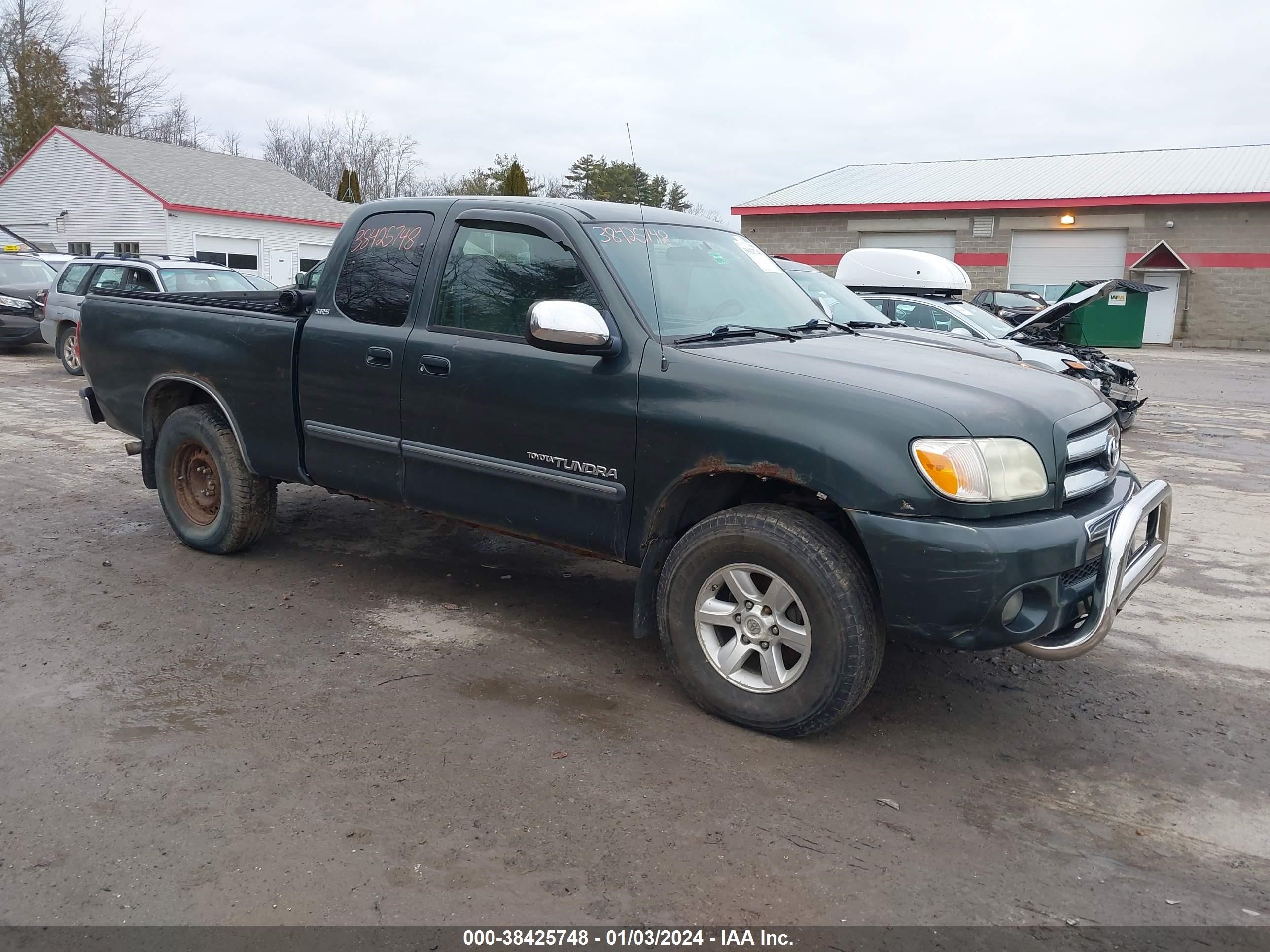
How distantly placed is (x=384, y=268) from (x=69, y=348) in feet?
40.2

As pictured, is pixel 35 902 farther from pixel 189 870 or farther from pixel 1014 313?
pixel 1014 313

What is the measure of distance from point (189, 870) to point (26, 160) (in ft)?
134

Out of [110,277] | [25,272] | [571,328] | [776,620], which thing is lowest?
[776,620]

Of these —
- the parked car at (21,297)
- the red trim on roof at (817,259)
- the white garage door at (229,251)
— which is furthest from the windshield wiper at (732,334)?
the red trim on roof at (817,259)

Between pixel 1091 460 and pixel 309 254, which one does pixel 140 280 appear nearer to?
pixel 1091 460

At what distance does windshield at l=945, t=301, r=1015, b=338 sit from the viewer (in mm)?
12047

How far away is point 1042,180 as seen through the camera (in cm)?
3362

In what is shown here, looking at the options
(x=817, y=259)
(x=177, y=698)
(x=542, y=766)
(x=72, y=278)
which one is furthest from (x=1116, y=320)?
(x=177, y=698)

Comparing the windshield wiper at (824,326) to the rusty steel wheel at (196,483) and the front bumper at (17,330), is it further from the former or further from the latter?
the front bumper at (17,330)

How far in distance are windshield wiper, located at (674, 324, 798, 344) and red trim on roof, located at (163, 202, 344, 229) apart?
87.7ft

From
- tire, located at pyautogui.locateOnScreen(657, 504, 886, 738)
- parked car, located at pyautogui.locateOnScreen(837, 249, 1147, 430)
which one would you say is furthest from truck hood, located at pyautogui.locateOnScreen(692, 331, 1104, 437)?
parked car, located at pyautogui.locateOnScreen(837, 249, 1147, 430)

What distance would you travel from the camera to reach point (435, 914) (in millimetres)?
2699

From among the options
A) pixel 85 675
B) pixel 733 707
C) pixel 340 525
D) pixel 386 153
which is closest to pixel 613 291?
pixel 733 707

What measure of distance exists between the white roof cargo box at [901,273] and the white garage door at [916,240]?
716 inches
